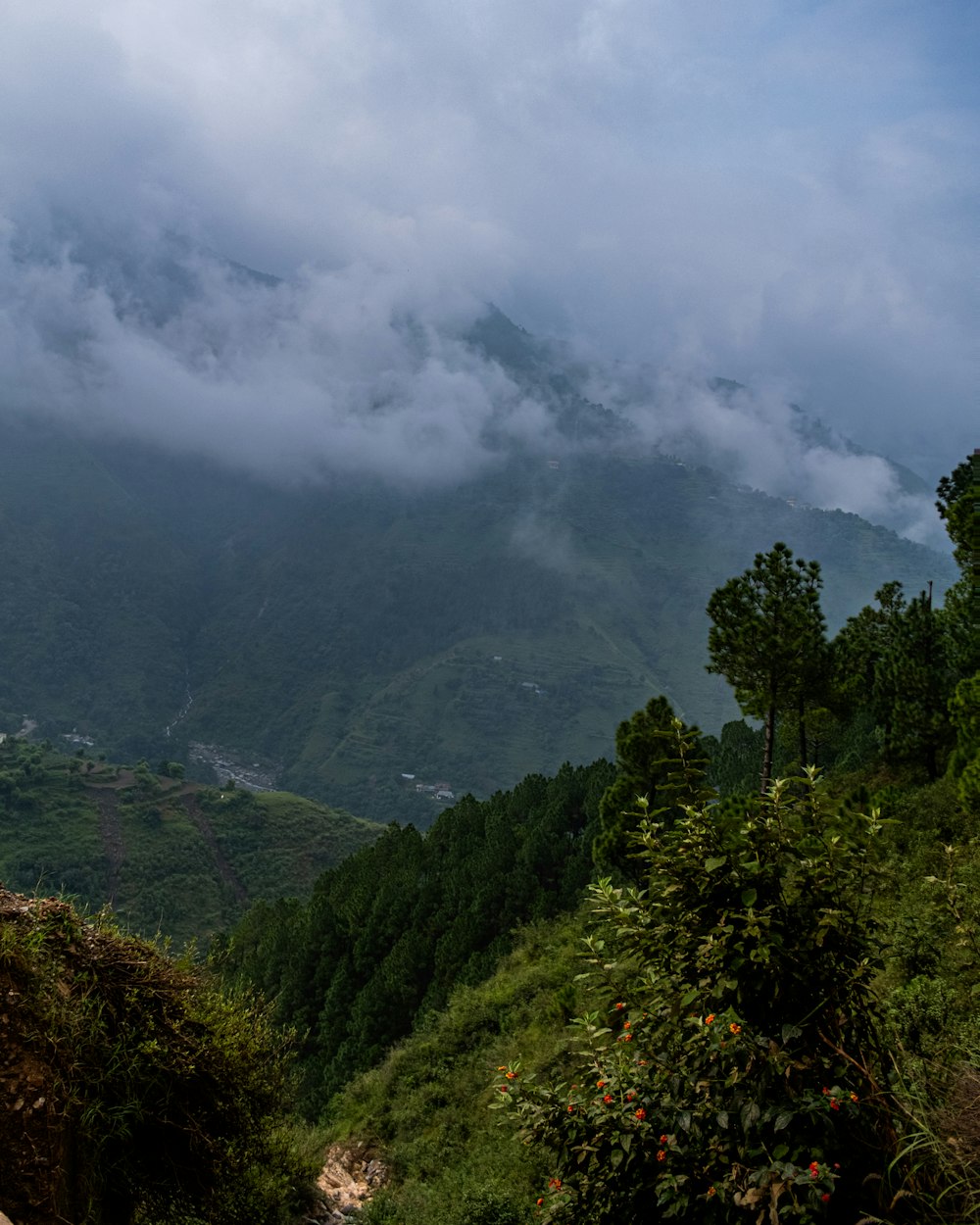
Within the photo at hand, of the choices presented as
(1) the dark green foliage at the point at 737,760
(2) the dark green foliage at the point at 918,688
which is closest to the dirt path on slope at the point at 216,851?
(1) the dark green foliage at the point at 737,760

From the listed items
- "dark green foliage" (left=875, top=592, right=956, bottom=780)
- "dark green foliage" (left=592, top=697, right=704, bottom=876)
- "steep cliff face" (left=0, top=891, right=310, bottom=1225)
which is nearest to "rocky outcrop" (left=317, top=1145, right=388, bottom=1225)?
"steep cliff face" (left=0, top=891, right=310, bottom=1225)

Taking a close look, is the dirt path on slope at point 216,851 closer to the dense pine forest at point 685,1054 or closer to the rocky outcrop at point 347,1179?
the dense pine forest at point 685,1054

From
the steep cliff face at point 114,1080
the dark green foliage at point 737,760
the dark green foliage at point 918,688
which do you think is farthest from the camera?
the dark green foliage at point 737,760

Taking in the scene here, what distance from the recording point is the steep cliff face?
5887mm

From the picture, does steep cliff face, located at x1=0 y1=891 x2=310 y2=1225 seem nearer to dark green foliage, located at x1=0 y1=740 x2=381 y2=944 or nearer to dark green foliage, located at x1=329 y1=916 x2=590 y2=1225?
dark green foliage, located at x1=329 y1=916 x2=590 y2=1225

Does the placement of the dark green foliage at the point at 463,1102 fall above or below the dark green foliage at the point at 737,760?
below

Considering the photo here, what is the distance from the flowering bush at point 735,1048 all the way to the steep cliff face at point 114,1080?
358cm

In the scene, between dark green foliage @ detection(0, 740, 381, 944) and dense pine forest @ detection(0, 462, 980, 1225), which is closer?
dense pine forest @ detection(0, 462, 980, 1225)

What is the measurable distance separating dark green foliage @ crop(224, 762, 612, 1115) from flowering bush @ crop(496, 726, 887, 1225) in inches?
1174

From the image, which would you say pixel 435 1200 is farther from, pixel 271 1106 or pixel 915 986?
pixel 915 986

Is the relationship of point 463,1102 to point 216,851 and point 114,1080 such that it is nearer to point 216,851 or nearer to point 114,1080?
point 114,1080

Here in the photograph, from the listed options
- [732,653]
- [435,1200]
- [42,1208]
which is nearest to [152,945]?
[42,1208]

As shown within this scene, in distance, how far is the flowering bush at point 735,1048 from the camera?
162 inches

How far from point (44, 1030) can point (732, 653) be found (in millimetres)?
22700
